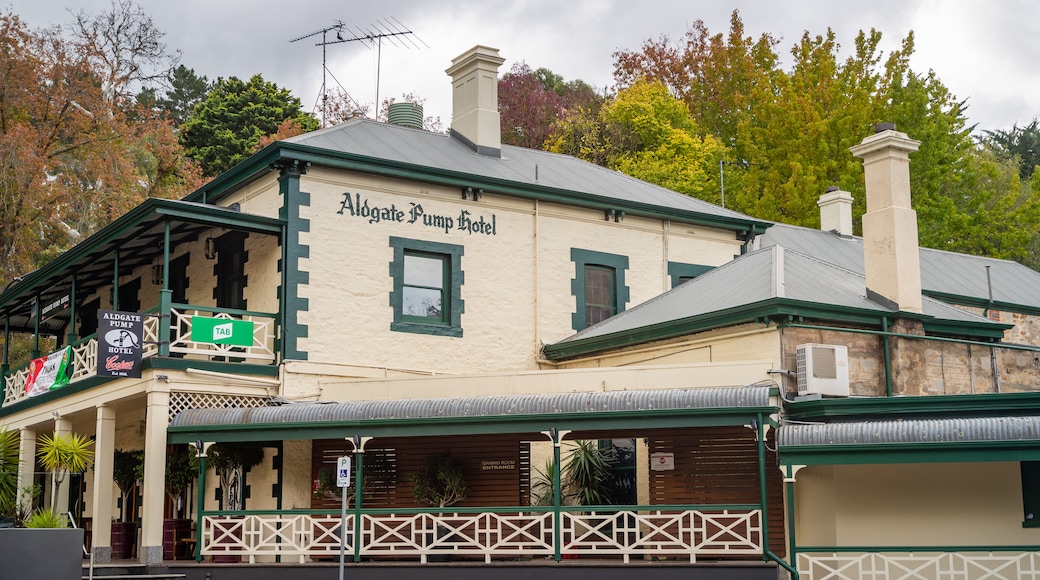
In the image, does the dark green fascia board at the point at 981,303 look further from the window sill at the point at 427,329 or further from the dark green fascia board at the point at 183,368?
the dark green fascia board at the point at 183,368

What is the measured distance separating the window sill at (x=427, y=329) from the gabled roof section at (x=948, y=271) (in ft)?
30.6

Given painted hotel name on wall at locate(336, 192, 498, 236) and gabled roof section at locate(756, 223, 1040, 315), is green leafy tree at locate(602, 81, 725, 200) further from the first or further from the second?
painted hotel name on wall at locate(336, 192, 498, 236)

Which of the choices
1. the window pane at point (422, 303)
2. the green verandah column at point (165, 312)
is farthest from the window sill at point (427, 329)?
the green verandah column at point (165, 312)

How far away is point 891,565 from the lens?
16.8 m

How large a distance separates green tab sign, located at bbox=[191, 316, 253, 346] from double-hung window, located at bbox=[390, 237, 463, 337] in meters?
2.79

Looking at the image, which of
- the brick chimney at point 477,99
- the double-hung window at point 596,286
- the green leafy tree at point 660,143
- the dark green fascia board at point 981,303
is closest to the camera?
the double-hung window at point 596,286

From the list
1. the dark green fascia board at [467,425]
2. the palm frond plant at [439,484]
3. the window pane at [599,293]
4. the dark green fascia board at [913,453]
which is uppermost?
the window pane at [599,293]

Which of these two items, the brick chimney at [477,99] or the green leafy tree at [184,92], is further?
the green leafy tree at [184,92]

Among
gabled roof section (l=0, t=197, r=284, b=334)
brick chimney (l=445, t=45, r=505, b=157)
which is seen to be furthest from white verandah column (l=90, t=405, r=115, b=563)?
brick chimney (l=445, t=45, r=505, b=157)

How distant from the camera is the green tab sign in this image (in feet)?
65.3

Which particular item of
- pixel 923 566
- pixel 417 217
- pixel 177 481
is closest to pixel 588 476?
pixel 417 217

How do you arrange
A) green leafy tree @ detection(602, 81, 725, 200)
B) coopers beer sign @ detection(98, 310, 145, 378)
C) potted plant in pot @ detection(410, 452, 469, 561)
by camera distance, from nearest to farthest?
coopers beer sign @ detection(98, 310, 145, 378) < potted plant in pot @ detection(410, 452, 469, 561) < green leafy tree @ detection(602, 81, 725, 200)

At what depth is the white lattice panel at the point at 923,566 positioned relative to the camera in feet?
51.3

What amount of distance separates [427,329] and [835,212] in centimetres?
1587
